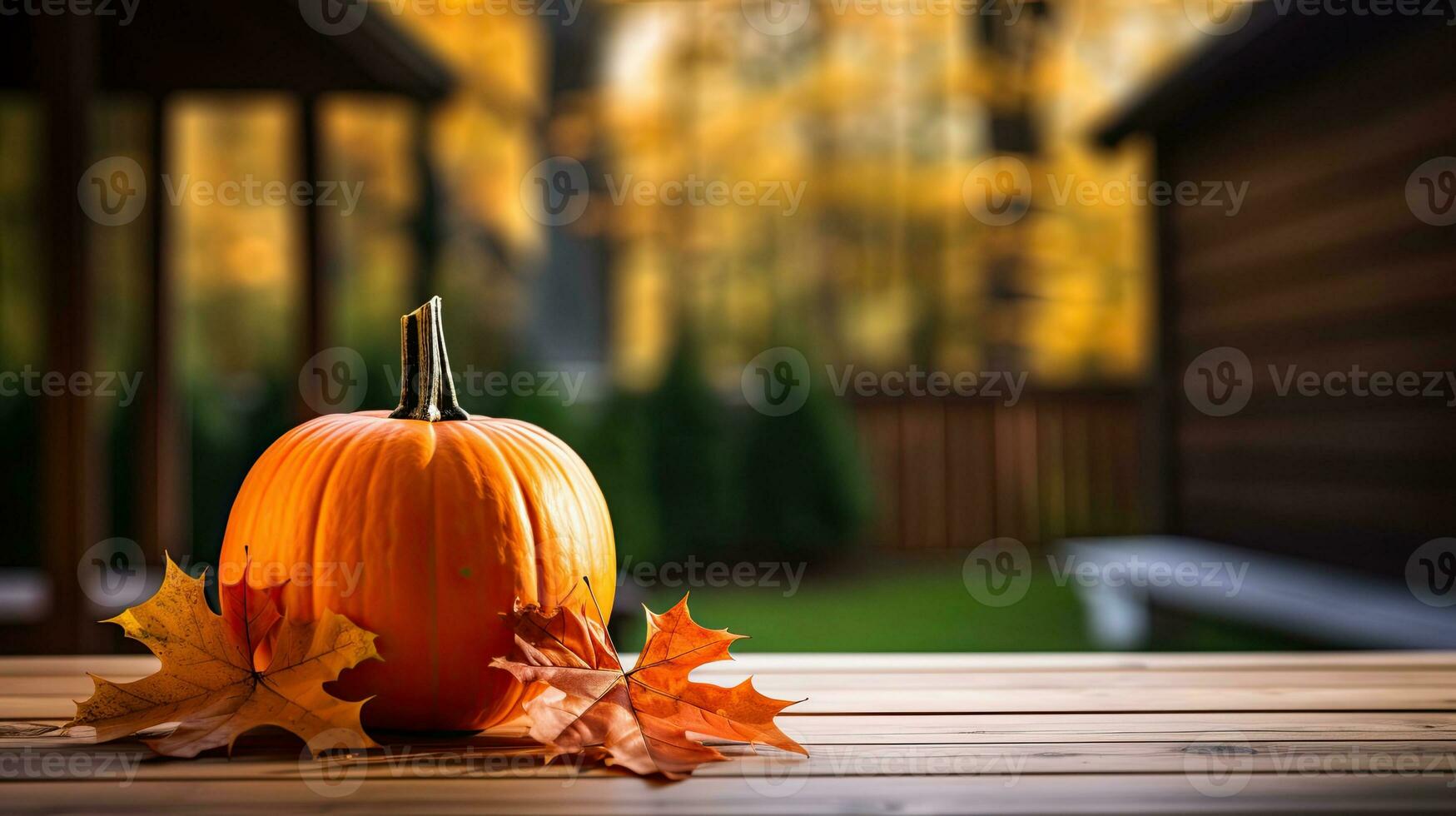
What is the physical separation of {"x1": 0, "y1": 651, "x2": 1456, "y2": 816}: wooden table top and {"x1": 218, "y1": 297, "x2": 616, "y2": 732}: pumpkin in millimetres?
56

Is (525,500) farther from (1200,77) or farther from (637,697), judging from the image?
(1200,77)

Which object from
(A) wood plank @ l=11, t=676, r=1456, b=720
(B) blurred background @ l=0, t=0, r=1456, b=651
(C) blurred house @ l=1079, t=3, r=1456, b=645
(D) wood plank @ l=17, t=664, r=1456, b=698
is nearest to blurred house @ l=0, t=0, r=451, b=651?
(B) blurred background @ l=0, t=0, r=1456, b=651

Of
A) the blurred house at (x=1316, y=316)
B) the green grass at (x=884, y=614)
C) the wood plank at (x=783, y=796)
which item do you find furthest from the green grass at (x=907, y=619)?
the wood plank at (x=783, y=796)

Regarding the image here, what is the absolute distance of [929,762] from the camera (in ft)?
2.98

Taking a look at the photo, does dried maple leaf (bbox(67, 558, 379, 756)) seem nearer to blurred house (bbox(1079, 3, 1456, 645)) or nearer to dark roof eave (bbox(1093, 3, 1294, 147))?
blurred house (bbox(1079, 3, 1456, 645))

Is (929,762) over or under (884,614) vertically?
over

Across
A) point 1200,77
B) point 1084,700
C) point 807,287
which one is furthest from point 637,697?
point 807,287

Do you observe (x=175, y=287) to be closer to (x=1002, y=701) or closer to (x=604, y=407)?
(x=604, y=407)

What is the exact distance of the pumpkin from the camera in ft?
3.32

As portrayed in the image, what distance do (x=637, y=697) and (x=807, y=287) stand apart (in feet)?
34.8

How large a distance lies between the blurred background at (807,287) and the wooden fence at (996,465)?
0.03 meters

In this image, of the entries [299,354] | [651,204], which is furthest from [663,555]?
[651,204]

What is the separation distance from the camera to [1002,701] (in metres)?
1.13

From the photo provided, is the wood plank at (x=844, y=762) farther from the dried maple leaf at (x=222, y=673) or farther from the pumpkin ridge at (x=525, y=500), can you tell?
the pumpkin ridge at (x=525, y=500)
